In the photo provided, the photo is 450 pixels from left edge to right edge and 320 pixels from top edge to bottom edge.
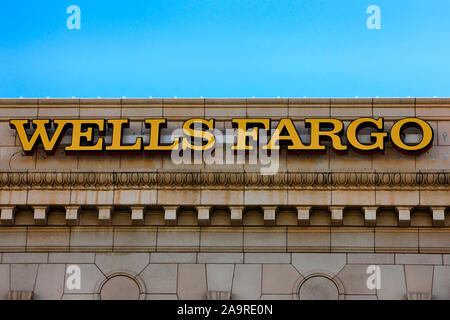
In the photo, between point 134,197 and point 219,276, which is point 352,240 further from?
point 134,197

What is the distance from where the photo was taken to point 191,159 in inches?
1316

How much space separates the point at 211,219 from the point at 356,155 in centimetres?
433

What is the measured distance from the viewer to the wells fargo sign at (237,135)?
3331 cm

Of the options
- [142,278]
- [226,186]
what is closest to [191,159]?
[226,186]

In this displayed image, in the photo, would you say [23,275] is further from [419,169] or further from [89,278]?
[419,169]

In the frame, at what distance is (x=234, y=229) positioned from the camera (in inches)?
1293

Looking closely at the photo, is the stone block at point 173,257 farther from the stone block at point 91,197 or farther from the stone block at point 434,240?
the stone block at point 434,240

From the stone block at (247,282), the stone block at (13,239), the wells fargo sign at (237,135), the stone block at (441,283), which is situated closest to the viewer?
the stone block at (441,283)

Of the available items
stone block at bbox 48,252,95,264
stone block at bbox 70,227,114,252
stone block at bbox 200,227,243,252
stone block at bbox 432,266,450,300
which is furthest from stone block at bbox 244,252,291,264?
stone block at bbox 48,252,95,264

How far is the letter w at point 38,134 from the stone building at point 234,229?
0.86 metres

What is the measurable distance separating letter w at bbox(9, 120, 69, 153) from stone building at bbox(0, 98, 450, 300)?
86 cm

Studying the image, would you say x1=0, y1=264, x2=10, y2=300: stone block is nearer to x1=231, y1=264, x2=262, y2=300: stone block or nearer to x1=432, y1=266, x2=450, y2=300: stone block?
x1=231, y1=264, x2=262, y2=300: stone block

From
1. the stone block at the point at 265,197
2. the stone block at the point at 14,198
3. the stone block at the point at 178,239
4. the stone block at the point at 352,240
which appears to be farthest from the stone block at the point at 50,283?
the stone block at the point at 352,240

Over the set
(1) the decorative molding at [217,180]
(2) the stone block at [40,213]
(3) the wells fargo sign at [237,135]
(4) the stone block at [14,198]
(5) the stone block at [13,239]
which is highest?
(3) the wells fargo sign at [237,135]
